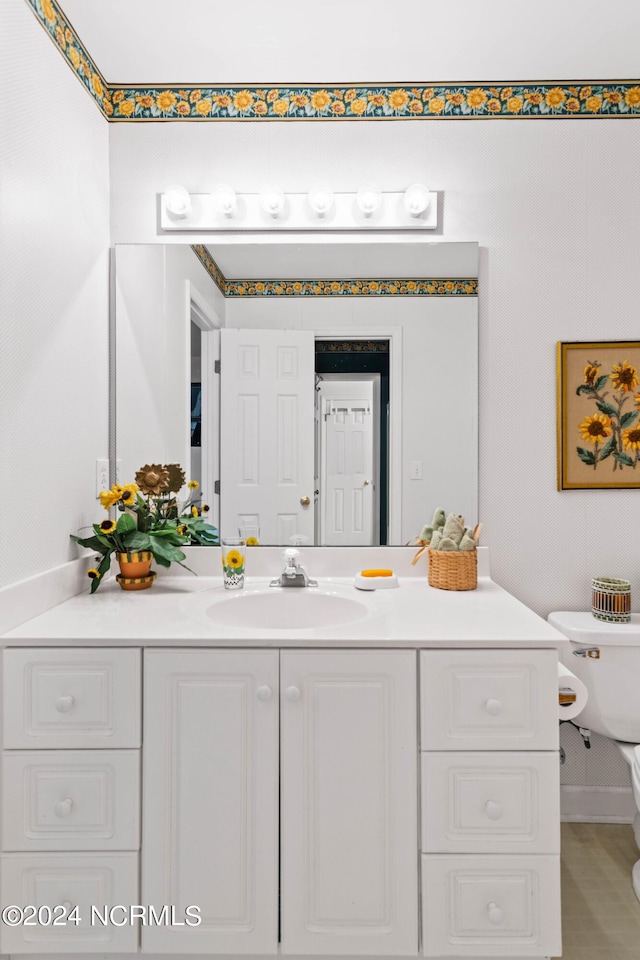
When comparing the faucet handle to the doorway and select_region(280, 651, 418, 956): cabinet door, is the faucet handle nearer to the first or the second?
the doorway

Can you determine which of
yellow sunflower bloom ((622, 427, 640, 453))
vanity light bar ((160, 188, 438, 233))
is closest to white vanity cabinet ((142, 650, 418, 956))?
yellow sunflower bloom ((622, 427, 640, 453))

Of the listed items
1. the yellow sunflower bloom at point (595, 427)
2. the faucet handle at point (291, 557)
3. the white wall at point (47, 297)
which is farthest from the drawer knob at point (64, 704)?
the yellow sunflower bloom at point (595, 427)

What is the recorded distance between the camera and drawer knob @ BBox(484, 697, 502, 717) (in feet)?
4.13

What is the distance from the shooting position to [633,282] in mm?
1867

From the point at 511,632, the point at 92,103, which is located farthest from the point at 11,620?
the point at 92,103

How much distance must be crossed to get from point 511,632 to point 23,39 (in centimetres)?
175

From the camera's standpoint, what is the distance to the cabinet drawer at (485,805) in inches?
49.6

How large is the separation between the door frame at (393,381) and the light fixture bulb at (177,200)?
1.85 feet

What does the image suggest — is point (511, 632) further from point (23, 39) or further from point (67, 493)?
Answer: point (23, 39)

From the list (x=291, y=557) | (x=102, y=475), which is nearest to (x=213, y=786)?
(x=291, y=557)

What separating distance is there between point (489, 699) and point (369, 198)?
1473 millimetres

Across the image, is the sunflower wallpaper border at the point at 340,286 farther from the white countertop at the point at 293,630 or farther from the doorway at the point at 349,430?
the white countertop at the point at 293,630

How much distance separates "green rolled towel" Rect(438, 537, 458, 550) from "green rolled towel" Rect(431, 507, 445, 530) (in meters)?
0.11

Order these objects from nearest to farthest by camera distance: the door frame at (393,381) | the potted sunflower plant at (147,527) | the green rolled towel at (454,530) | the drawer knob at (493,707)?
the drawer knob at (493,707) → the potted sunflower plant at (147,527) → the green rolled towel at (454,530) → the door frame at (393,381)
